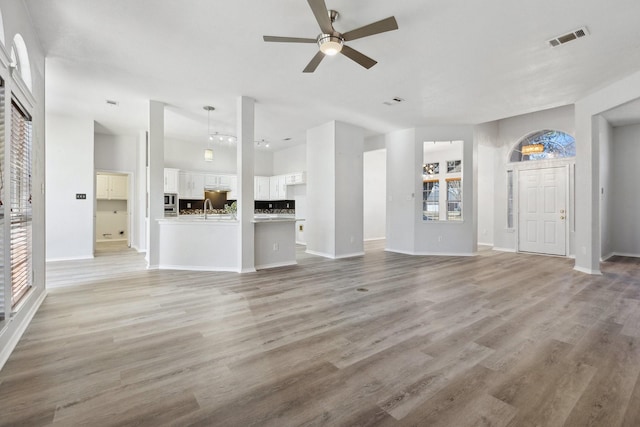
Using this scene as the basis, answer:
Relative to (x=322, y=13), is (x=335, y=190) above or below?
below

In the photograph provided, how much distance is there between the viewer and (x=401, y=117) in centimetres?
649

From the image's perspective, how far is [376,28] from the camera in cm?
275

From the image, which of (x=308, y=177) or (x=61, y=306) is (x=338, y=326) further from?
(x=308, y=177)

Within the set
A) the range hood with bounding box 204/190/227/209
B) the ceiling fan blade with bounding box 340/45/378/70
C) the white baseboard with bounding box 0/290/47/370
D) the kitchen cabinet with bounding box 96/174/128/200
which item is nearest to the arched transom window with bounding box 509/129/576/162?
the ceiling fan blade with bounding box 340/45/378/70

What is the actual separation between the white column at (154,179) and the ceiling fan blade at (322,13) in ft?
13.1

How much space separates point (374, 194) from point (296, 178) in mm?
2837

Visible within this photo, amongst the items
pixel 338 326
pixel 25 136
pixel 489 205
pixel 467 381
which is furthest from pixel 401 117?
pixel 25 136

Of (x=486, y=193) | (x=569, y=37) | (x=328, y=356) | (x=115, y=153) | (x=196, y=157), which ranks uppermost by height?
(x=569, y=37)

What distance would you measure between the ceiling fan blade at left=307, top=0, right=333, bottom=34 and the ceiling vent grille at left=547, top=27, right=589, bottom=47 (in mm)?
2614

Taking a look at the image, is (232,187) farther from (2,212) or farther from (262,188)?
(2,212)

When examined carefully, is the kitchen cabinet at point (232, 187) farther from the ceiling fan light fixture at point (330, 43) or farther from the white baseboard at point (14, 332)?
the ceiling fan light fixture at point (330, 43)

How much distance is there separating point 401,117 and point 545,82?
2.54 metres

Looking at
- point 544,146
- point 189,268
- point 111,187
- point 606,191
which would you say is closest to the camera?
point 189,268

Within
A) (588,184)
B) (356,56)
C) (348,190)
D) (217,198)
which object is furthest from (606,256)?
(217,198)
